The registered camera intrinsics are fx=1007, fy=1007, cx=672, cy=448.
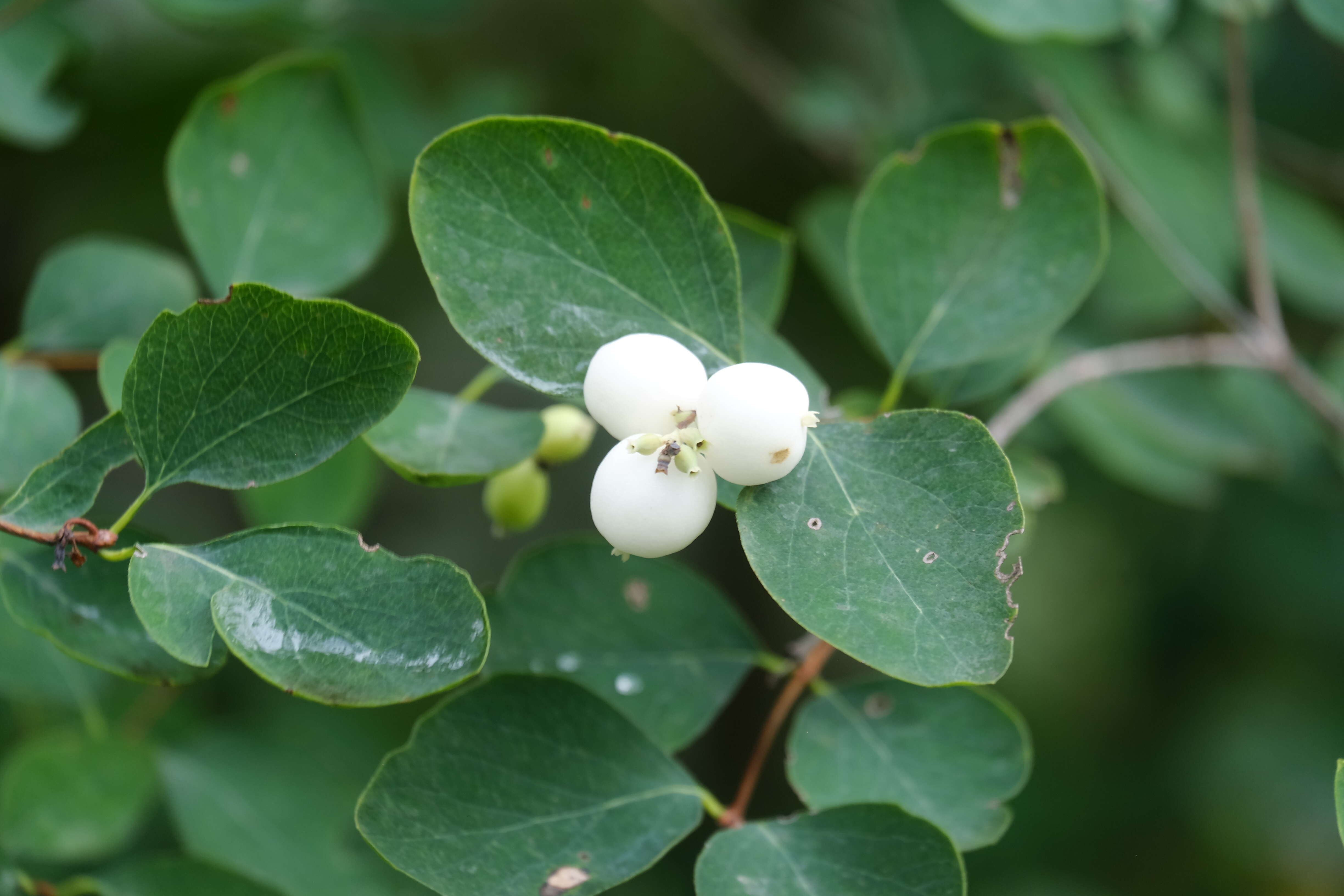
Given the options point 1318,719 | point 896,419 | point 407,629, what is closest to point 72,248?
point 407,629

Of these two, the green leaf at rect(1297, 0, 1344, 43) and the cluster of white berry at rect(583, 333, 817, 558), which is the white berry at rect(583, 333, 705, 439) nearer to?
the cluster of white berry at rect(583, 333, 817, 558)

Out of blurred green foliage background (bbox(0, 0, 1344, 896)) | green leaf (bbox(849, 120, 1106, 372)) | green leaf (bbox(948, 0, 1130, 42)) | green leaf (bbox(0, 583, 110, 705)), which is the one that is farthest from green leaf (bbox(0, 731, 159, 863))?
green leaf (bbox(948, 0, 1130, 42))

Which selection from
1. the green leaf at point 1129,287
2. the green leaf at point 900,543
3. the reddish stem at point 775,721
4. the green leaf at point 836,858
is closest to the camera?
the green leaf at point 900,543

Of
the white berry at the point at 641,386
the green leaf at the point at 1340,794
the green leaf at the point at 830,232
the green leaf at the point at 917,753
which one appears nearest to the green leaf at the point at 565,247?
the white berry at the point at 641,386

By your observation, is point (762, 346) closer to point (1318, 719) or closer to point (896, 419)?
point (896, 419)

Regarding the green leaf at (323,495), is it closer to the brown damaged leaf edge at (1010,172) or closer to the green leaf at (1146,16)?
the brown damaged leaf edge at (1010,172)

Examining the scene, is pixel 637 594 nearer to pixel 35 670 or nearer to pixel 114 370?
pixel 114 370
